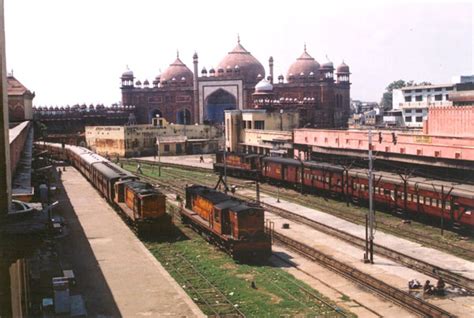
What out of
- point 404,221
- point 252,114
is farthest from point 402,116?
point 404,221

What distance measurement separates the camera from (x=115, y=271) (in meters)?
24.6

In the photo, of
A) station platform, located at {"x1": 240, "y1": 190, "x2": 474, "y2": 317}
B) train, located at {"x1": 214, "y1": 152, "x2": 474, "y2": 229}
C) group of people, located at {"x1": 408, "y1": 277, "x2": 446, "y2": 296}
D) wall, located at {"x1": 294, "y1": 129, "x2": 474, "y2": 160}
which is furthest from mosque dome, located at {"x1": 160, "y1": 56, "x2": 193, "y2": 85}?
group of people, located at {"x1": 408, "y1": 277, "x2": 446, "y2": 296}

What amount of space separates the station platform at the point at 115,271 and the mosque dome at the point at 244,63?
61.5 meters

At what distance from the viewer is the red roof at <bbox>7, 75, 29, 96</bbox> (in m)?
70.9

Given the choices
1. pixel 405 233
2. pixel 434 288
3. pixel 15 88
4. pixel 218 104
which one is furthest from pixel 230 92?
pixel 434 288

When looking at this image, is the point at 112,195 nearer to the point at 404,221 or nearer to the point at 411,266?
the point at 404,221

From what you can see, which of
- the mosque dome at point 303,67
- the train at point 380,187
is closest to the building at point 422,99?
the mosque dome at point 303,67

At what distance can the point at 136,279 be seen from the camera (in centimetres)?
2314

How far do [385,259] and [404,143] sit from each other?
2026 cm

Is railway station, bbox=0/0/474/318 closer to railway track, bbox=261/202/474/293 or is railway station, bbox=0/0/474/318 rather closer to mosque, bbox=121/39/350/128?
railway track, bbox=261/202/474/293

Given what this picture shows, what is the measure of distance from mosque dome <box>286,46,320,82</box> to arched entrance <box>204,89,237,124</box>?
484 inches

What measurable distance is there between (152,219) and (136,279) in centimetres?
770

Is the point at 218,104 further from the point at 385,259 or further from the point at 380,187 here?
the point at 385,259

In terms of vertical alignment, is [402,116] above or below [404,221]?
above
